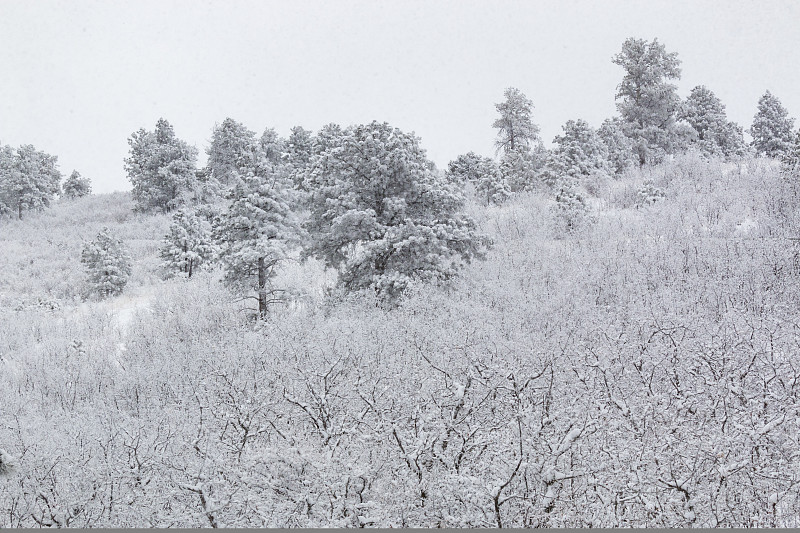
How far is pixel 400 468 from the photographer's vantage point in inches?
204

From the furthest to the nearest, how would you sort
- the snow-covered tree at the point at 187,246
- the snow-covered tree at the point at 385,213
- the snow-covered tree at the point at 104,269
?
the snow-covered tree at the point at 187,246, the snow-covered tree at the point at 104,269, the snow-covered tree at the point at 385,213

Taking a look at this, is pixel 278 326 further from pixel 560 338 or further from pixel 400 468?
pixel 400 468

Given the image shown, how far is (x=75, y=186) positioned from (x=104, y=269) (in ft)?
126

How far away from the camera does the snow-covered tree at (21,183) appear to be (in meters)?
37.2

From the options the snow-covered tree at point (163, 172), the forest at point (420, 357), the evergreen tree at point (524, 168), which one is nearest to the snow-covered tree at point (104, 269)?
the forest at point (420, 357)

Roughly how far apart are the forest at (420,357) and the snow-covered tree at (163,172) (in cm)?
1133

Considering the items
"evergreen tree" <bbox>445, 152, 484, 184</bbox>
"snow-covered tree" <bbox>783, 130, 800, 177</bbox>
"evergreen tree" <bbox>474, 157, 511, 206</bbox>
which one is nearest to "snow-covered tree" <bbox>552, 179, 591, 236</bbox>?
"snow-covered tree" <bbox>783, 130, 800, 177</bbox>

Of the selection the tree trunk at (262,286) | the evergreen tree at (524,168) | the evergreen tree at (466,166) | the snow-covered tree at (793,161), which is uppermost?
the evergreen tree at (466,166)

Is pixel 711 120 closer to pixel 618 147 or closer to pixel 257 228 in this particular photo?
pixel 618 147

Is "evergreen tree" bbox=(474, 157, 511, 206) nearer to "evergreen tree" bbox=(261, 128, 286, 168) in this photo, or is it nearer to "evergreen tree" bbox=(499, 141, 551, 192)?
"evergreen tree" bbox=(499, 141, 551, 192)

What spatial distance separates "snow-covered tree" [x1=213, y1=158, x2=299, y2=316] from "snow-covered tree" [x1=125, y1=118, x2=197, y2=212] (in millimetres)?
24698

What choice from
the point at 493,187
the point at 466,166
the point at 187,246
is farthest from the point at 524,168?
the point at 187,246

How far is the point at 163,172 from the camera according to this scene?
3416cm

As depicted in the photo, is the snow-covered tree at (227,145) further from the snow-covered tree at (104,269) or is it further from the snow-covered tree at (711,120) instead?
the snow-covered tree at (711,120)
